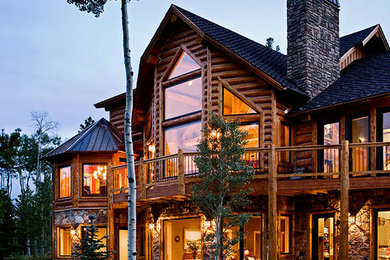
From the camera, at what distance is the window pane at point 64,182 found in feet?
71.5

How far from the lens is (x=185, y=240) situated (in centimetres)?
1866

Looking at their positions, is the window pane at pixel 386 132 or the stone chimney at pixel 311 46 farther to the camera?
the stone chimney at pixel 311 46

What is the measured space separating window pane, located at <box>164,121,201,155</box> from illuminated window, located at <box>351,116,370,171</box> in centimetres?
505

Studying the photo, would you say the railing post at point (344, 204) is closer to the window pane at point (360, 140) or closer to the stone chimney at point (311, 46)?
the window pane at point (360, 140)

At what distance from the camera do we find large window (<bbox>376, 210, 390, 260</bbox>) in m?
14.7

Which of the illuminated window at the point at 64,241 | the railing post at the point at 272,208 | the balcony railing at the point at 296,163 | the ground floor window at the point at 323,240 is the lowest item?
the illuminated window at the point at 64,241

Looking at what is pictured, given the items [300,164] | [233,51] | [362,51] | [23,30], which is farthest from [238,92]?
[23,30]

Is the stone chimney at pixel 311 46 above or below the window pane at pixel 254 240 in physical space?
above

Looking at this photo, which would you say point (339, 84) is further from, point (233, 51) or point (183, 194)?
point (183, 194)

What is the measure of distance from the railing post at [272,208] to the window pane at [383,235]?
3.21 metres

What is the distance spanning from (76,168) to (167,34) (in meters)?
6.77

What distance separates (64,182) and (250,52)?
32.2 feet

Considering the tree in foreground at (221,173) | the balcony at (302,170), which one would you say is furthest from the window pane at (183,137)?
the tree in foreground at (221,173)

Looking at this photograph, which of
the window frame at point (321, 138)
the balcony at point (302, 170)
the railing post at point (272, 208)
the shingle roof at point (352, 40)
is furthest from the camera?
the shingle roof at point (352, 40)
